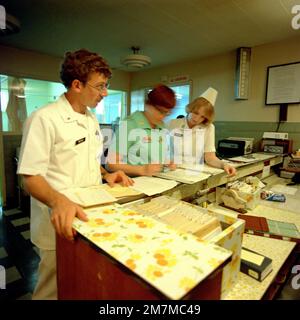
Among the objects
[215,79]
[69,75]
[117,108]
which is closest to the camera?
[69,75]

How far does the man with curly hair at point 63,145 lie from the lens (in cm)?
79

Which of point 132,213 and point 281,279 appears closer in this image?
point 132,213

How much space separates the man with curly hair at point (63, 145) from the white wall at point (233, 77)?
9.22ft

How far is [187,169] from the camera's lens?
1421mm

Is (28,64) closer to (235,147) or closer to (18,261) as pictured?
(18,261)

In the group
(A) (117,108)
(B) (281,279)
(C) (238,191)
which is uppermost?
(A) (117,108)

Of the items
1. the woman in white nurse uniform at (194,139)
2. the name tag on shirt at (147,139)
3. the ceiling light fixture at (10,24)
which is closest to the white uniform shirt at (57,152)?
the name tag on shirt at (147,139)

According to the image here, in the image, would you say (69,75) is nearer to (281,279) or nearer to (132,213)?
(132,213)

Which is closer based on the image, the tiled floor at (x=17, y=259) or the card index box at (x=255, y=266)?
the card index box at (x=255, y=266)

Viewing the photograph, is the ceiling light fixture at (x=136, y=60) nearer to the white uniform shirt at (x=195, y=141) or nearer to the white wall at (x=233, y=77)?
the white wall at (x=233, y=77)

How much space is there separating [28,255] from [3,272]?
28 centimetres

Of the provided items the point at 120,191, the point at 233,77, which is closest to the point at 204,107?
the point at 120,191
